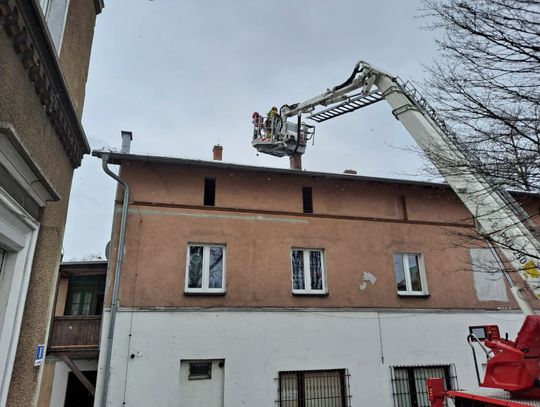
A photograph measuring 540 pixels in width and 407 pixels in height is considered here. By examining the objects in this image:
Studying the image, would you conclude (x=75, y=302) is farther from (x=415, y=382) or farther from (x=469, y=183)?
(x=469, y=183)

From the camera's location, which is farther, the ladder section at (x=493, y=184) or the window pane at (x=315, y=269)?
the window pane at (x=315, y=269)

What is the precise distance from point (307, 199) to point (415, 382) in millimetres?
5642

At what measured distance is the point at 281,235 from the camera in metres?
10.8

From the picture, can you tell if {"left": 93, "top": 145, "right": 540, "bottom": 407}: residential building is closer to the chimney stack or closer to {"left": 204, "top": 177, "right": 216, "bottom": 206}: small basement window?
{"left": 204, "top": 177, "right": 216, "bottom": 206}: small basement window

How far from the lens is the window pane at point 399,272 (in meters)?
11.4

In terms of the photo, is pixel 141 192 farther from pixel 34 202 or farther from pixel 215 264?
pixel 34 202

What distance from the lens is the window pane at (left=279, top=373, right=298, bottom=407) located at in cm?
936

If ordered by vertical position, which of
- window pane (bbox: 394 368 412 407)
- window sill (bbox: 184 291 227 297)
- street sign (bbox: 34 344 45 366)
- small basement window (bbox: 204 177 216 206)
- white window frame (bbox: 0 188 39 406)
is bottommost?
window pane (bbox: 394 368 412 407)

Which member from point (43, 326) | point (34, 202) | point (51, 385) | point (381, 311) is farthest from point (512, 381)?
point (51, 385)

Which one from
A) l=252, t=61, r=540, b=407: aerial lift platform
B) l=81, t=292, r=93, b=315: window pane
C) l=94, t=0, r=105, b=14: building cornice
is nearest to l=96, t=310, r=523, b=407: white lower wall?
l=252, t=61, r=540, b=407: aerial lift platform

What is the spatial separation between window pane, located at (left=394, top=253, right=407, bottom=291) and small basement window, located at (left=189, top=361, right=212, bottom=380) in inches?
225

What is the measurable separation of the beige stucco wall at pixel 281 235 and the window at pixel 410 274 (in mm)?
208

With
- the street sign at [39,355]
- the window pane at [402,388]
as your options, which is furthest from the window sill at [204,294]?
the street sign at [39,355]

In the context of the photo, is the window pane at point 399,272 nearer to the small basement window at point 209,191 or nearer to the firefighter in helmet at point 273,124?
the firefighter in helmet at point 273,124
